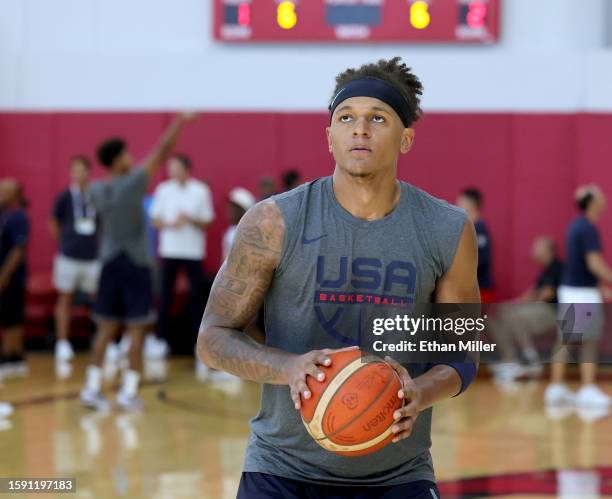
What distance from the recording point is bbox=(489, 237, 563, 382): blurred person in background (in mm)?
10617

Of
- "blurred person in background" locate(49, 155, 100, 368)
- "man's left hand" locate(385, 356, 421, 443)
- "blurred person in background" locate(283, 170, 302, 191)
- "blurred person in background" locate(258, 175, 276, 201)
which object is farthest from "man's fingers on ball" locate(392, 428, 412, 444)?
"blurred person in background" locate(49, 155, 100, 368)

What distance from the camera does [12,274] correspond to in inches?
407

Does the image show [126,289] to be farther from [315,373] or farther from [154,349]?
[315,373]

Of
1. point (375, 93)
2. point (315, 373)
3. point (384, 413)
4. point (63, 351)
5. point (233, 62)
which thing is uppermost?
point (233, 62)

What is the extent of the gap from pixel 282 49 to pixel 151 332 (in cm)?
331

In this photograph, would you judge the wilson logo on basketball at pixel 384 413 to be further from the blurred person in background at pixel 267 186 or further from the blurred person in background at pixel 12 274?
the blurred person in background at pixel 267 186

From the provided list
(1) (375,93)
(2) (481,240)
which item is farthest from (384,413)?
(2) (481,240)

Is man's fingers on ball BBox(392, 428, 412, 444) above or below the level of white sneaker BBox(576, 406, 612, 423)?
above

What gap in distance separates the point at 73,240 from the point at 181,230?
1.08 m

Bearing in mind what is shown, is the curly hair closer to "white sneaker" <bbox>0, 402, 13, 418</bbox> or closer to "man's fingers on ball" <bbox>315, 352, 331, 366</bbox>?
"man's fingers on ball" <bbox>315, 352, 331, 366</bbox>

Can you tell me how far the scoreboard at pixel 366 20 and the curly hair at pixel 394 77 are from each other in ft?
27.2

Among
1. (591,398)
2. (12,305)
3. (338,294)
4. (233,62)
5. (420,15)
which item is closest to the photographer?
(338,294)

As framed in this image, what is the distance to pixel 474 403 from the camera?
31.4 feet

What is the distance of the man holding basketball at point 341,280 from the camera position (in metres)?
3.21
